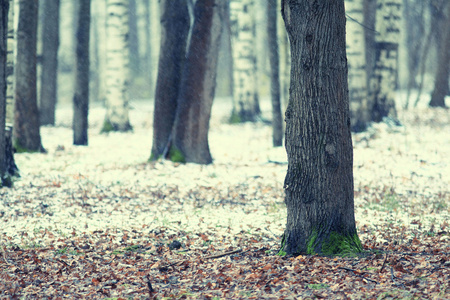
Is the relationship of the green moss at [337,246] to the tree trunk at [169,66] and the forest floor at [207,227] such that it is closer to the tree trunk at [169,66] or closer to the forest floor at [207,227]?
the forest floor at [207,227]

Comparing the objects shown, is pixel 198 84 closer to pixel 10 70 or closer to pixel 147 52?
pixel 10 70

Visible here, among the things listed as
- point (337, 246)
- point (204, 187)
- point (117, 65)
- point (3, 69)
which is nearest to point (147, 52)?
point (117, 65)

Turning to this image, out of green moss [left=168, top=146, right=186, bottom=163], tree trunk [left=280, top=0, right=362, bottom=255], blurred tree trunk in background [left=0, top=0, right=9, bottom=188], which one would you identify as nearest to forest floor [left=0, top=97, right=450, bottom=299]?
green moss [left=168, top=146, right=186, bottom=163]

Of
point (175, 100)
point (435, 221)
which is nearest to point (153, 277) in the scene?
point (435, 221)

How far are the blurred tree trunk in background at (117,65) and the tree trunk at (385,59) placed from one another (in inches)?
315

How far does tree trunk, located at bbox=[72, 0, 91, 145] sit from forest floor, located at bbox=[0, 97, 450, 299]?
76cm

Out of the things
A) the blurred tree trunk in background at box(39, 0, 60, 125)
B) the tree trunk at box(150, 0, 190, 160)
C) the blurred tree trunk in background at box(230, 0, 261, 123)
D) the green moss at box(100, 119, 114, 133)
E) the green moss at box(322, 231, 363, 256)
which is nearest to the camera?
the green moss at box(322, 231, 363, 256)

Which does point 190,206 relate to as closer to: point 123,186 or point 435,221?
point 123,186

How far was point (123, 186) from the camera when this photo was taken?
31.6ft

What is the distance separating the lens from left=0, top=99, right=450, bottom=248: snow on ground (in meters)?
7.46

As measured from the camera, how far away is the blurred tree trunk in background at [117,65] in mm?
16562

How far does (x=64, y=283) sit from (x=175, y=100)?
7140 mm

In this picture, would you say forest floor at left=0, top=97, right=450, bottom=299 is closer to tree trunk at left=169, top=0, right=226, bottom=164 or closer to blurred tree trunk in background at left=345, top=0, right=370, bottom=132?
tree trunk at left=169, top=0, right=226, bottom=164

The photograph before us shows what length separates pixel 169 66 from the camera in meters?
11.6
